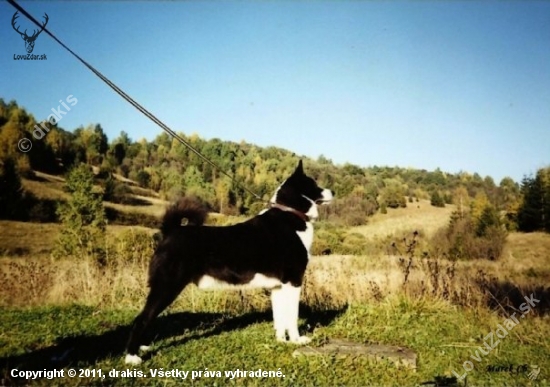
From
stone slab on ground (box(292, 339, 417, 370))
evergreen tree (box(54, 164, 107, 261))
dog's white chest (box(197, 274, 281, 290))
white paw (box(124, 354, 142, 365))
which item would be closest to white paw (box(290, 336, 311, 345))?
stone slab on ground (box(292, 339, 417, 370))

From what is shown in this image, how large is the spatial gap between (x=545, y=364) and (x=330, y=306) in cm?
427

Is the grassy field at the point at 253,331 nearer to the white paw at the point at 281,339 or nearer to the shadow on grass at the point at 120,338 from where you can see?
the shadow on grass at the point at 120,338

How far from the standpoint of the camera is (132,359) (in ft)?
15.6

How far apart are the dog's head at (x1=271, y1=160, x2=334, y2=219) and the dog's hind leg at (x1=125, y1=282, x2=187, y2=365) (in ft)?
7.17

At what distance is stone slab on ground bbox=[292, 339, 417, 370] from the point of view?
5047 millimetres

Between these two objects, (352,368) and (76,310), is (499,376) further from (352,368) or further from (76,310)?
(76,310)

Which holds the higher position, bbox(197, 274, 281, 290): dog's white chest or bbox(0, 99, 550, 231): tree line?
bbox(0, 99, 550, 231): tree line

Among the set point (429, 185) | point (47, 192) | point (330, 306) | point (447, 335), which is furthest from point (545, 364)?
point (429, 185)

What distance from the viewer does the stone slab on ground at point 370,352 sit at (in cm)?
505

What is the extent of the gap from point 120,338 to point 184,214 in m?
2.22

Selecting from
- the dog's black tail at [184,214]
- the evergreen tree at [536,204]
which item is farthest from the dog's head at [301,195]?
the evergreen tree at [536,204]

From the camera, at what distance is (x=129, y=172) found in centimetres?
7812

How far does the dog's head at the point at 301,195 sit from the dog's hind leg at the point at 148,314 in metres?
2.19

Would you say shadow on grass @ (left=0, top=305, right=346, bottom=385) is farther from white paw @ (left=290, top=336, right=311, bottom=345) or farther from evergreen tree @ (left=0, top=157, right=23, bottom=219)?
evergreen tree @ (left=0, top=157, right=23, bottom=219)
